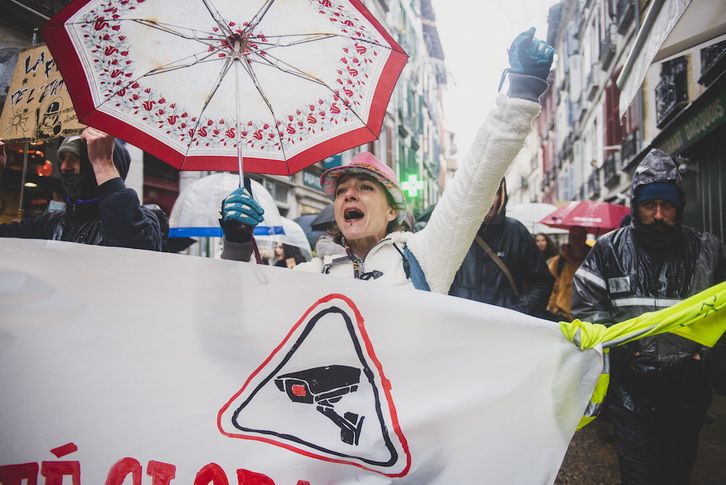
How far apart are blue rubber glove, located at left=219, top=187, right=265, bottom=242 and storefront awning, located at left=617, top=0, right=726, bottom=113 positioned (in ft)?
5.04

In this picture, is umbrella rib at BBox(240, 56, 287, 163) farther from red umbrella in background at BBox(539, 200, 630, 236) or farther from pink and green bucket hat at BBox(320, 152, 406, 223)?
red umbrella in background at BBox(539, 200, 630, 236)

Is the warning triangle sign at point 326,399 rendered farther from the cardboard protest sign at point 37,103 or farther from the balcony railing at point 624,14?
the balcony railing at point 624,14

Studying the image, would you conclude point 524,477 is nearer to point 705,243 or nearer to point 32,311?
point 32,311

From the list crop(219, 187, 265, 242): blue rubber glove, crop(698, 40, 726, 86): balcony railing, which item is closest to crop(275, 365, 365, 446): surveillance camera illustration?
crop(219, 187, 265, 242): blue rubber glove

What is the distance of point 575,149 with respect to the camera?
21578 mm

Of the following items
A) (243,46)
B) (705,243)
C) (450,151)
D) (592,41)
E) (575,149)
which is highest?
(450,151)

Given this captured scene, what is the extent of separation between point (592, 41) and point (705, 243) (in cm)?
1701

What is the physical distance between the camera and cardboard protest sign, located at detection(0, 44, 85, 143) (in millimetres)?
2033

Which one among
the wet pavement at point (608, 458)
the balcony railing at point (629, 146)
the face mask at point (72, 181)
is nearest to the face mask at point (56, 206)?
the face mask at point (72, 181)

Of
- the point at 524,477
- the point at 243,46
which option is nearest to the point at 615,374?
the point at 524,477

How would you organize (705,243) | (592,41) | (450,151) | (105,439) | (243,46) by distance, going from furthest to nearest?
(450,151) → (592,41) → (705,243) → (243,46) → (105,439)

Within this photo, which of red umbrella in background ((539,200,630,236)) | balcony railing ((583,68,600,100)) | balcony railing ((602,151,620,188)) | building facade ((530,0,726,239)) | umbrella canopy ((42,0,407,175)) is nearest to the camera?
umbrella canopy ((42,0,407,175))

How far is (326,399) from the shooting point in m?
1.35

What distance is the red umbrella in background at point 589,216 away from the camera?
5.92 metres
